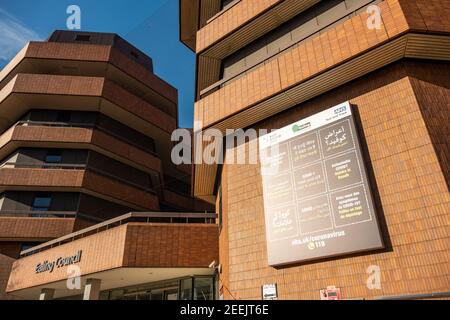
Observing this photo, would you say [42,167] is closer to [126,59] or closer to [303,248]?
[126,59]

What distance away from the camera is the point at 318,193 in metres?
9.05

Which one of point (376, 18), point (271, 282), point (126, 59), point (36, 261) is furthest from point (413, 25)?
point (126, 59)

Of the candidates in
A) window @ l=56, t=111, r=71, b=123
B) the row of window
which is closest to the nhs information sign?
the row of window

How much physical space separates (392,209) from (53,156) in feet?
81.5

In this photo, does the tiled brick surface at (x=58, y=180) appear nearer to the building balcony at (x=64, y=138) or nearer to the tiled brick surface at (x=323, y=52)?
the building balcony at (x=64, y=138)

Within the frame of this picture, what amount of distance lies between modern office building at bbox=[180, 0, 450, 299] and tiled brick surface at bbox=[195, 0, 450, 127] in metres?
0.04

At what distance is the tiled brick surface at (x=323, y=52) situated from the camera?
29.0ft

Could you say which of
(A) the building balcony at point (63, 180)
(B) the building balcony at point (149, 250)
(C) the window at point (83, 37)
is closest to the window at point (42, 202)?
(A) the building balcony at point (63, 180)

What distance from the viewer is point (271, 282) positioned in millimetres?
9227

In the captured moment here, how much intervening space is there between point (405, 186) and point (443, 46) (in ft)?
13.8

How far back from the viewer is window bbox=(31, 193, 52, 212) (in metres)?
23.6

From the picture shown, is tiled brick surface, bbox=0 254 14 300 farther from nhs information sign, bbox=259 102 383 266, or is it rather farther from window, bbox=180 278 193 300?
nhs information sign, bbox=259 102 383 266

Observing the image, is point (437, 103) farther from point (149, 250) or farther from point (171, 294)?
point (171, 294)

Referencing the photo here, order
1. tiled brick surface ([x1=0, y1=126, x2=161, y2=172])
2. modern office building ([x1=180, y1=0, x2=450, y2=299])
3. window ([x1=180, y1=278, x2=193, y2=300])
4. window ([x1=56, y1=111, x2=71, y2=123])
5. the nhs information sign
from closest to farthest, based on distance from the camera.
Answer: modern office building ([x1=180, y1=0, x2=450, y2=299])
the nhs information sign
window ([x1=180, y1=278, x2=193, y2=300])
tiled brick surface ([x1=0, y1=126, x2=161, y2=172])
window ([x1=56, y1=111, x2=71, y2=123])
